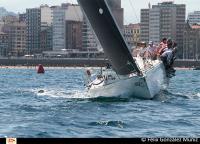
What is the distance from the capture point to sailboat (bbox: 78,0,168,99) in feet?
82.6

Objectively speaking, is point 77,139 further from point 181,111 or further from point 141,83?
point 141,83

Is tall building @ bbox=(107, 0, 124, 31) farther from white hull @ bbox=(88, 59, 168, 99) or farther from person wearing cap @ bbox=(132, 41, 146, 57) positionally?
A: person wearing cap @ bbox=(132, 41, 146, 57)

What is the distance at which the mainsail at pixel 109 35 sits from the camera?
25172 mm

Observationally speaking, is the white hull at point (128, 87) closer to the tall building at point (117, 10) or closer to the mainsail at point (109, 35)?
the mainsail at point (109, 35)

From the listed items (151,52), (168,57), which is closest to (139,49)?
(151,52)

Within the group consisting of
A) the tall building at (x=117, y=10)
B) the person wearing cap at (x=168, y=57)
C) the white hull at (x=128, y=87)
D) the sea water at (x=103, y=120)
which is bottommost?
the sea water at (x=103, y=120)

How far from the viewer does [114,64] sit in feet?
86.0

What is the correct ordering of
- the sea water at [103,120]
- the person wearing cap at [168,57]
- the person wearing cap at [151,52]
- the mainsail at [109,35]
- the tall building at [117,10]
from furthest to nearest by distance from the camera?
the person wearing cap at [151,52], the person wearing cap at [168,57], the tall building at [117,10], the mainsail at [109,35], the sea water at [103,120]

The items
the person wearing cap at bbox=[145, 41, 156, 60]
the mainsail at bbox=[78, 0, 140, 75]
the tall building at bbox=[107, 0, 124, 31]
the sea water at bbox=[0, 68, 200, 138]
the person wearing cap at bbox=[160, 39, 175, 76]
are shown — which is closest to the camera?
the sea water at bbox=[0, 68, 200, 138]

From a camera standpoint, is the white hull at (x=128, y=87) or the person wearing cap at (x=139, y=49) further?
the person wearing cap at (x=139, y=49)

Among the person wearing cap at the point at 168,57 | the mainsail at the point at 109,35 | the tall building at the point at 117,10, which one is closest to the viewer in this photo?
the mainsail at the point at 109,35

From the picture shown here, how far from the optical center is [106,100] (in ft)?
81.7

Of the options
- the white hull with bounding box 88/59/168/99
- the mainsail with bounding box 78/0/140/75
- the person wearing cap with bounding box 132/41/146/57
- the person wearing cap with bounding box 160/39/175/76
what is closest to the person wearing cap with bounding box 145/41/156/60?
the person wearing cap with bounding box 132/41/146/57

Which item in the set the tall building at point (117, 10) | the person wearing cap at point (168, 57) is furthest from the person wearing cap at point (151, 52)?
the tall building at point (117, 10)
